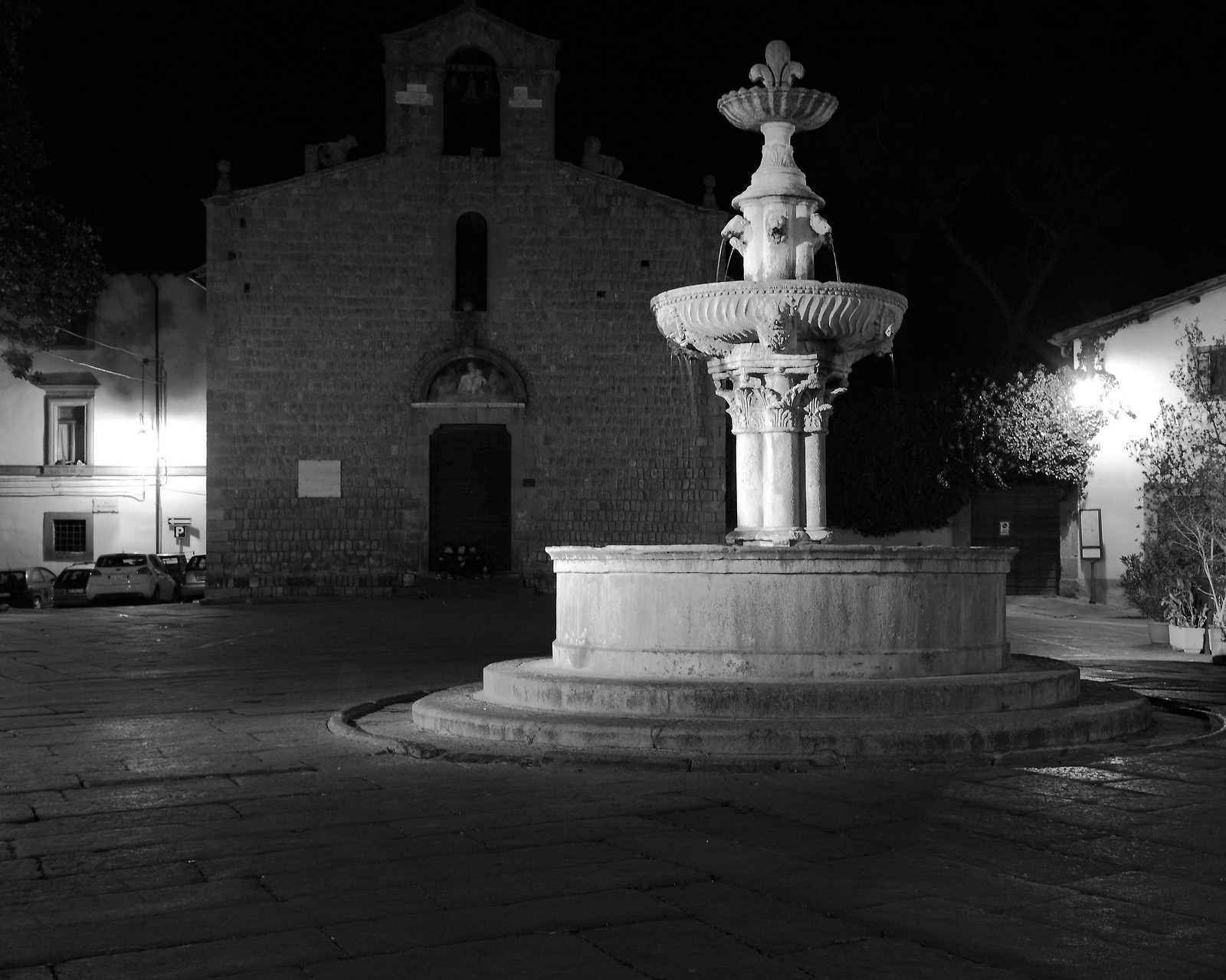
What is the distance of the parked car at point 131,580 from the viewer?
92.6ft

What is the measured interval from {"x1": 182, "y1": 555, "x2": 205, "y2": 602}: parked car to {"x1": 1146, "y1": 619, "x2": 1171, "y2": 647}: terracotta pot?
19.2 meters

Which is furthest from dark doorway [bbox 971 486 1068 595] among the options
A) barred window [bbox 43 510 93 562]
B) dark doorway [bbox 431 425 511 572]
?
barred window [bbox 43 510 93 562]

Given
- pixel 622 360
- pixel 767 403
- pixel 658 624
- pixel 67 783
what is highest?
pixel 622 360

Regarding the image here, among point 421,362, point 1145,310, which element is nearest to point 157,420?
point 421,362

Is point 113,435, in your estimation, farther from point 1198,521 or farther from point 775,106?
point 775,106

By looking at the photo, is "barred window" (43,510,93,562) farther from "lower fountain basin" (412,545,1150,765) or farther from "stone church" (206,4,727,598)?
"lower fountain basin" (412,545,1150,765)

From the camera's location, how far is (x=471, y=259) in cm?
2881

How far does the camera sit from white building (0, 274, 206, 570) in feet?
112

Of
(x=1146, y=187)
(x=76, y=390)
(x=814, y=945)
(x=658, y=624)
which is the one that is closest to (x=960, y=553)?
(x=658, y=624)


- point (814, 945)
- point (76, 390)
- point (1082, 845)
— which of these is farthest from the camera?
point (76, 390)

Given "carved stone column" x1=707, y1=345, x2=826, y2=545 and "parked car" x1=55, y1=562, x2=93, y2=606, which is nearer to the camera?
"carved stone column" x1=707, y1=345, x2=826, y2=545

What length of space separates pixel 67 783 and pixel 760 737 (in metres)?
3.28

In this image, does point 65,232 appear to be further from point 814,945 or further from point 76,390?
point 814,945

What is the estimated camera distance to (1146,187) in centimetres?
2867
